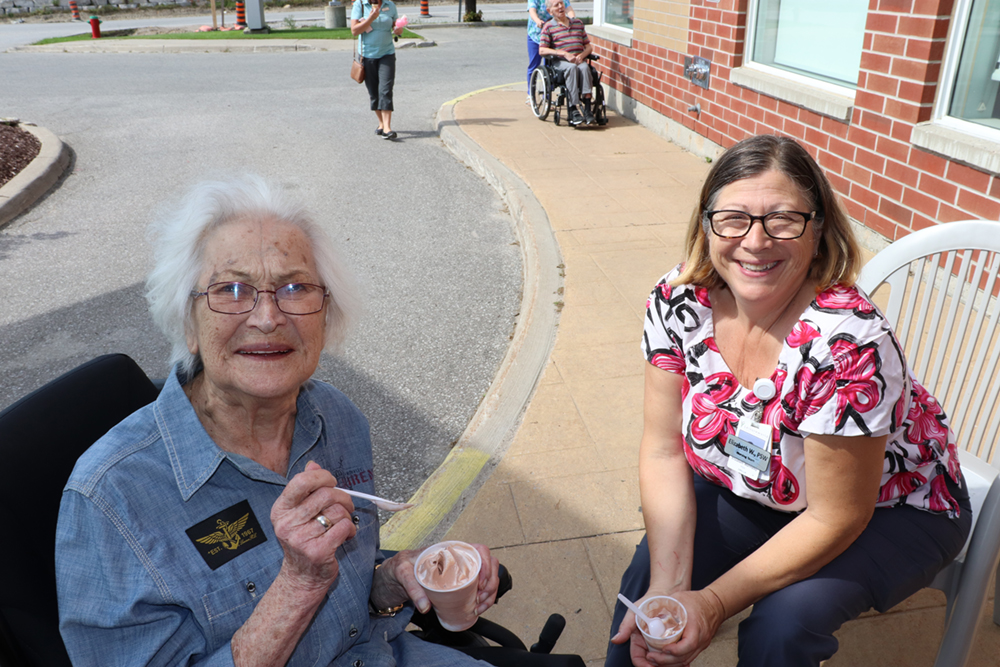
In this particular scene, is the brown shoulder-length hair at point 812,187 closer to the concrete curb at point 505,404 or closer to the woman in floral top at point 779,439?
the woman in floral top at point 779,439

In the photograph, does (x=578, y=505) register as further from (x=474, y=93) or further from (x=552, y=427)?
(x=474, y=93)

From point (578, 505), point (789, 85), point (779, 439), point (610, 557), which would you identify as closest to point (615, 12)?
point (789, 85)

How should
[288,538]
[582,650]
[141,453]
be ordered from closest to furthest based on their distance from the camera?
[288,538]
[141,453]
[582,650]

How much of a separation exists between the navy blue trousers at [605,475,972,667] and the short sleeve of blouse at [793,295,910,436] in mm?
330

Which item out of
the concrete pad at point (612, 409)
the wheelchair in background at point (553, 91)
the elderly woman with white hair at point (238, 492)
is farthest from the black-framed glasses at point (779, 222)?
the wheelchair in background at point (553, 91)

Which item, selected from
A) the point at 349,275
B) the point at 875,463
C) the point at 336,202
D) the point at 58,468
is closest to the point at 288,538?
the point at 58,468

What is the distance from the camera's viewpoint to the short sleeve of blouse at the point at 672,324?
6.90 ft

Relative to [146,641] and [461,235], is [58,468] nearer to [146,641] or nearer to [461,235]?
[146,641]

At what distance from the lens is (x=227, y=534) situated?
157cm

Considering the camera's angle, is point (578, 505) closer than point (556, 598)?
No

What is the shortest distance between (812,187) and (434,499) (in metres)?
1.97

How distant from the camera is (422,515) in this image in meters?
3.11

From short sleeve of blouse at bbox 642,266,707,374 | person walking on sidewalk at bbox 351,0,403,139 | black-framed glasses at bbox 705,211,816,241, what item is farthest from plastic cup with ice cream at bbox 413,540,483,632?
person walking on sidewalk at bbox 351,0,403,139

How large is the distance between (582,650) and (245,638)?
1.32 metres
